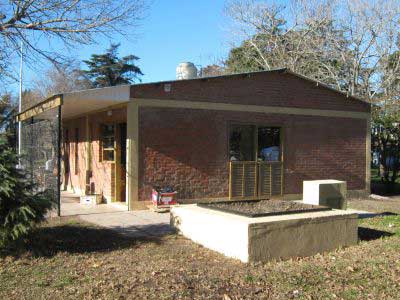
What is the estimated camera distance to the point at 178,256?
6855 mm

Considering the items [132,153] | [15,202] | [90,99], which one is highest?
[90,99]

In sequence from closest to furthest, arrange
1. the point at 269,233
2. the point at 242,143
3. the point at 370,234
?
1. the point at 269,233
2. the point at 370,234
3. the point at 242,143

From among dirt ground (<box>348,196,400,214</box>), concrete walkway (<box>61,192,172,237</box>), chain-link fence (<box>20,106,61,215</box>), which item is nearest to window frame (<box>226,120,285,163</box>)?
dirt ground (<box>348,196,400,214</box>)

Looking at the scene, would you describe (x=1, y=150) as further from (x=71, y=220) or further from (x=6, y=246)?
(x=71, y=220)

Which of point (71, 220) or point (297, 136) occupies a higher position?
point (297, 136)

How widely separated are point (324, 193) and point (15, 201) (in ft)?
19.0

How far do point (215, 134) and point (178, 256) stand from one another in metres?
6.22

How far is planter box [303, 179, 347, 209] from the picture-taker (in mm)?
9219

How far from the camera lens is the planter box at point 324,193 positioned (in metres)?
9.22

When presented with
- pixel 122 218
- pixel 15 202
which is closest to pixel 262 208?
pixel 122 218

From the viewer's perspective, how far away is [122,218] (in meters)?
10.4

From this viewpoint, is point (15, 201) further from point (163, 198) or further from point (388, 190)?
point (388, 190)

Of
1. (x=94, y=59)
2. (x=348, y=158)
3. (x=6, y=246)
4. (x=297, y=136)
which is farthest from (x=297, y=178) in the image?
(x=94, y=59)

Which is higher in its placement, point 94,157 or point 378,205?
point 94,157
